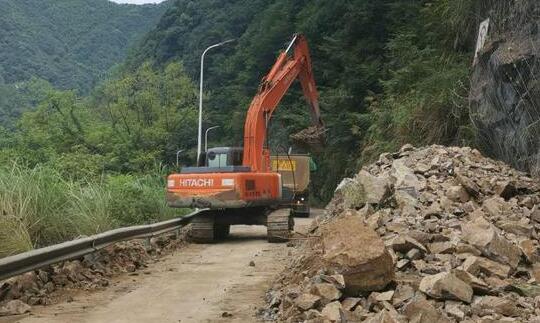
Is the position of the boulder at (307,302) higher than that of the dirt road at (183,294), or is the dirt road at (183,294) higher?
the boulder at (307,302)

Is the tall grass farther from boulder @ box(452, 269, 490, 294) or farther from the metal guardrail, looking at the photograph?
boulder @ box(452, 269, 490, 294)

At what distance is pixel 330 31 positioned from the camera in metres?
39.3

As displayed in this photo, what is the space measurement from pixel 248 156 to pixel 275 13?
3886 cm

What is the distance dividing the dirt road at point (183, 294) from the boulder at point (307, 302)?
0.70 metres

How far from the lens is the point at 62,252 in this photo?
735cm

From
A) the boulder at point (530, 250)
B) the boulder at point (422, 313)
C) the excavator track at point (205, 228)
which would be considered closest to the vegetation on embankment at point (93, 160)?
the excavator track at point (205, 228)

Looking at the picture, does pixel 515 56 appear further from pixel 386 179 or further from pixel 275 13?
pixel 275 13

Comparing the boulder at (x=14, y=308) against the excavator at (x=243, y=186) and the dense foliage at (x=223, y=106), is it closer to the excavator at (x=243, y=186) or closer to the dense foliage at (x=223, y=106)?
the dense foliage at (x=223, y=106)

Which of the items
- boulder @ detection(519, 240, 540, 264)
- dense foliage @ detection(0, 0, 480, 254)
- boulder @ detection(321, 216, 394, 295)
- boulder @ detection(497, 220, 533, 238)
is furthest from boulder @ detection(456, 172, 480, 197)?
dense foliage @ detection(0, 0, 480, 254)

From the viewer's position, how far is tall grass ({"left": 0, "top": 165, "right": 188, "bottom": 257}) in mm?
7812

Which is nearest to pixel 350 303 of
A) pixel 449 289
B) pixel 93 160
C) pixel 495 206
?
pixel 449 289

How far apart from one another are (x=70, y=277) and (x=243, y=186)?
5.73 m

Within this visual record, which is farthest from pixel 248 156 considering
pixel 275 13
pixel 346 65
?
pixel 275 13

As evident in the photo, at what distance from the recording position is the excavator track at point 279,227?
1287 centimetres
